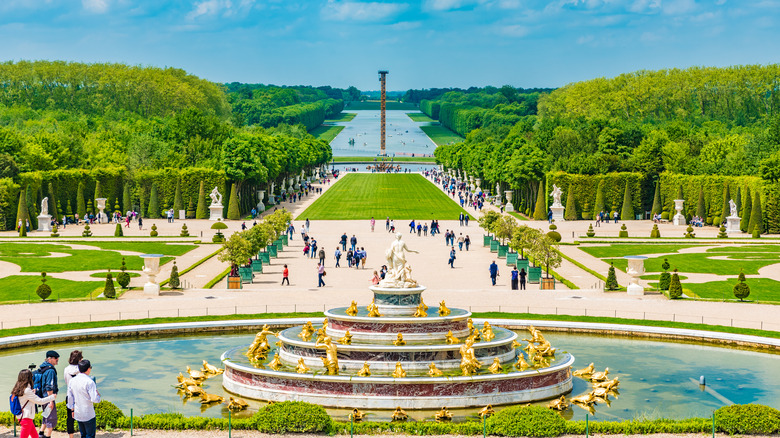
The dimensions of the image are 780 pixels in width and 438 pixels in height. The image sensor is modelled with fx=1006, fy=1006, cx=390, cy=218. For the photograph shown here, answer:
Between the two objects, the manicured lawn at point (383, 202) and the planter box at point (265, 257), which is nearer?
the planter box at point (265, 257)

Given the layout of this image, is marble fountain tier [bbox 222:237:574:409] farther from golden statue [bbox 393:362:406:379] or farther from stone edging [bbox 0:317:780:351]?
stone edging [bbox 0:317:780:351]

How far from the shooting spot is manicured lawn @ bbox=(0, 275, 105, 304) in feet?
160

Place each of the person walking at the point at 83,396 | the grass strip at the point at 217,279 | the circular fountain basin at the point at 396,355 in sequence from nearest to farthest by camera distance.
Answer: the person walking at the point at 83,396
the circular fountain basin at the point at 396,355
the grass strip at the point at 217,279

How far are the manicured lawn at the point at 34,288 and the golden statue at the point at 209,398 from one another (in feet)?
68.6

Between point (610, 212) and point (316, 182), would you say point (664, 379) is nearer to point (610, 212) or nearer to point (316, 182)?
point (610, 212)

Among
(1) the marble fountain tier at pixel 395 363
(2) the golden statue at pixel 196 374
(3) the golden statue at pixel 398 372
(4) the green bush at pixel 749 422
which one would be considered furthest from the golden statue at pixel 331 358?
(4) the green bush at pixel 749 422

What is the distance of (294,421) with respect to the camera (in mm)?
24766

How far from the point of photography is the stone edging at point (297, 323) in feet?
121

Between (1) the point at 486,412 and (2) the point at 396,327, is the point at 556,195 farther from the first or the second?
(1) the point at 486,412

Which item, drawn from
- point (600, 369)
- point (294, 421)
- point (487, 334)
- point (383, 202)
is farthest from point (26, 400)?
point (383, 202)

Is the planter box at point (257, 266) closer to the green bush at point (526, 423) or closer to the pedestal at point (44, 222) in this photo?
the pedestal at point (44, 222)

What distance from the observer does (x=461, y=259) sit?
66.9 meters

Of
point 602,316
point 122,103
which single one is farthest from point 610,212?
point 122,103

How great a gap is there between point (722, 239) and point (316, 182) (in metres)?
97.7
